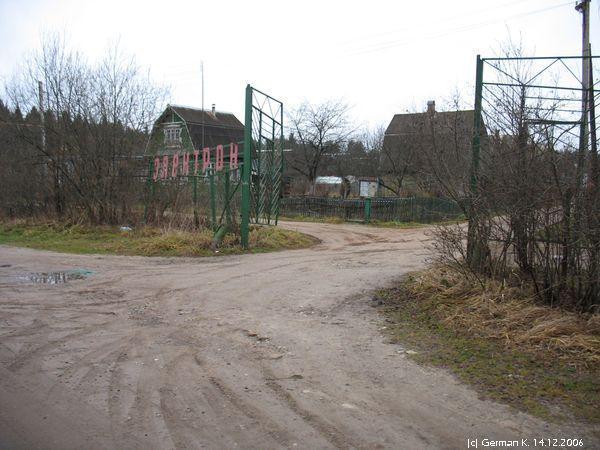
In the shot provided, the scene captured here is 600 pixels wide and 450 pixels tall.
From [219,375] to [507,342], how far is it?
122 inches

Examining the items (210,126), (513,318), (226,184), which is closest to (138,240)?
(226,184)

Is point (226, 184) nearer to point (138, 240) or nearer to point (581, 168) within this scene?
point (138, 240)

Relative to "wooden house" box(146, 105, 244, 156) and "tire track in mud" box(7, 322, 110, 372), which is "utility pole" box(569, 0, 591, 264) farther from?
"wooden house" box(146, 105, 244, 156)

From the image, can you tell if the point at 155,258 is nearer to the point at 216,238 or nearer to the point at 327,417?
the point at 216,238

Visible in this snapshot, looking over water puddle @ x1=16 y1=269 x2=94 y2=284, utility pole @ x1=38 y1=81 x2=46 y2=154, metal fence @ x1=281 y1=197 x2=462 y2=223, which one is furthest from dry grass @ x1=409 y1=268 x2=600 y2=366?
metal fence @ x1=281 y1=197 x2=462 y2=223

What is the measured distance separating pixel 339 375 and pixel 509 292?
3.04 meters

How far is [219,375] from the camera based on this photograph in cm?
478

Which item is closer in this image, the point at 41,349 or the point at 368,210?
the point at 41,349

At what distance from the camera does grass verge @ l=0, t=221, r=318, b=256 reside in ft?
44.3

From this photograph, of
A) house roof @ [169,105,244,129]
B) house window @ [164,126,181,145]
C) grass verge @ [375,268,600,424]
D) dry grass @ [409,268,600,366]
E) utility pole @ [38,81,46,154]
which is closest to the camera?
grass verge @ [375,268,600,424]

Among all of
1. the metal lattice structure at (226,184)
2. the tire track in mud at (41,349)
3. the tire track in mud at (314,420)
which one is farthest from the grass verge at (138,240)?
the tire track in mud at (314,420)

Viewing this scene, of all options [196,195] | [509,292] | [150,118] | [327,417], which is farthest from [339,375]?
[150,118]

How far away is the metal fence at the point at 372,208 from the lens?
2650 centimetres

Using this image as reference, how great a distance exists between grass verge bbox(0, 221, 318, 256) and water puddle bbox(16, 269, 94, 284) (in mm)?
2839
